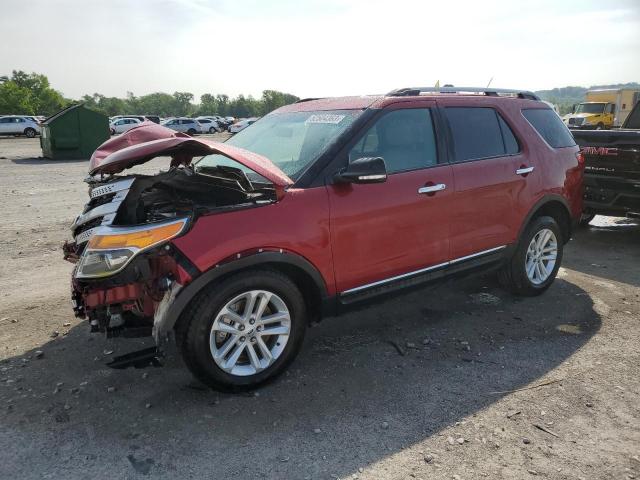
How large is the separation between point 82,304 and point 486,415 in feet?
8.56

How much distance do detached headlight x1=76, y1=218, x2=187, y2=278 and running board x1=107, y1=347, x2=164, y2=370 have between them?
19.5 inches

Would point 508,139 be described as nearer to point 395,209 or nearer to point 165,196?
point 395,209

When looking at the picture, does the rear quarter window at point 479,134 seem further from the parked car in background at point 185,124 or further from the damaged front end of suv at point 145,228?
the parked car in background at point 185,124

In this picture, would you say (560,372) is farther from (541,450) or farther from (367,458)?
(367,458)

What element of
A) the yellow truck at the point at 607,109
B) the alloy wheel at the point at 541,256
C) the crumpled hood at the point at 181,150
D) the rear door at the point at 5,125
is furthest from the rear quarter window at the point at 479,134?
the rear door at the point at 5,125

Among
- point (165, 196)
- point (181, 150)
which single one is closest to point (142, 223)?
point (181, 150)

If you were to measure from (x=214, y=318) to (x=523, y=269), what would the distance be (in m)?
3.07

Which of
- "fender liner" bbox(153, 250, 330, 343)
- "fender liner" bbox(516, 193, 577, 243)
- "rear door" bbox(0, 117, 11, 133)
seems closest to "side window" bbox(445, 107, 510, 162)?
"fender liner" bbox(516, 193, 577, 243)

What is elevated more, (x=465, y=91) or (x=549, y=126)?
(x=465, y=91)

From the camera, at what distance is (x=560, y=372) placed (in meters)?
3.52

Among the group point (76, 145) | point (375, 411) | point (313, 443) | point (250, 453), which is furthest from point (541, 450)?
point (76, 145)

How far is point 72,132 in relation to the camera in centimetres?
1955

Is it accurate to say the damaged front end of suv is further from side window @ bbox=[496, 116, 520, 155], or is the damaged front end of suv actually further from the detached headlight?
side window @ bbox=[496, 116, 520, 155]

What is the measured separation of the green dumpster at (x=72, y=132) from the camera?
19234 mm
